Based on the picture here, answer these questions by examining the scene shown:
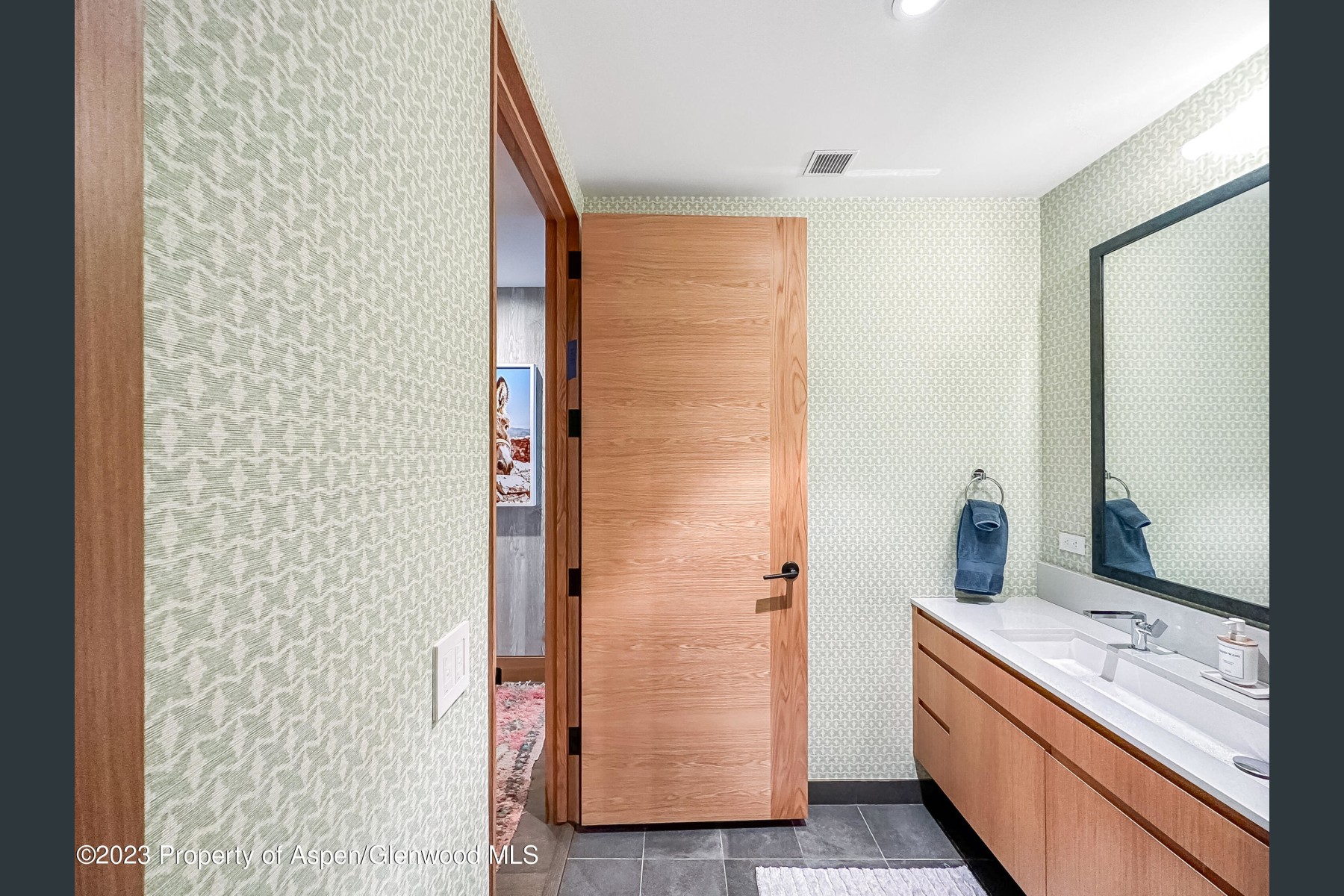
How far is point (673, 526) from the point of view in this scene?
7.70ft

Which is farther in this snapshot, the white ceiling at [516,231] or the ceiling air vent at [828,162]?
the white ceiling at [516,231]

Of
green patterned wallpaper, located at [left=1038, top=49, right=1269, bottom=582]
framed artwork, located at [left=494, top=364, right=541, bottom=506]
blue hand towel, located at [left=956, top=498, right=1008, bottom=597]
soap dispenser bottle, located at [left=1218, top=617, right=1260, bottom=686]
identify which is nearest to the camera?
soap dispenser bottle, located at [left=1218, top=617, right=1260, bottom=686]

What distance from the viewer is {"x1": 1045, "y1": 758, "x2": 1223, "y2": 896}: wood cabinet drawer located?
50.8 inches

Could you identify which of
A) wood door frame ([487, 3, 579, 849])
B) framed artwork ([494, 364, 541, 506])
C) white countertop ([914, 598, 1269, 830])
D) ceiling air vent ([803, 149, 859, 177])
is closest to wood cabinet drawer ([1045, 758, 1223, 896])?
white countertop ([914, 598, 1269, 830])

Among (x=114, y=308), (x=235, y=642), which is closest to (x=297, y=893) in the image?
(x=235, y=642)

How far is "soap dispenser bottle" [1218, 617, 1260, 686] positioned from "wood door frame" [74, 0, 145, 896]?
217 cm

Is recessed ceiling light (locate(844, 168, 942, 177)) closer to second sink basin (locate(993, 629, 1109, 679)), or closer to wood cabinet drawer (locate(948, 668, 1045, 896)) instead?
second sink basin (locate(993, 629, 1109, 679))

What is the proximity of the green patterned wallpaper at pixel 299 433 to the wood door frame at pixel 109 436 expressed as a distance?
1 centimetres

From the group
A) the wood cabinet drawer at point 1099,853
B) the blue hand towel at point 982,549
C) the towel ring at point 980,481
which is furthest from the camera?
the towel ring at point 980,481

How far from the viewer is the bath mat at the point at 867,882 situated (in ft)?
6.65

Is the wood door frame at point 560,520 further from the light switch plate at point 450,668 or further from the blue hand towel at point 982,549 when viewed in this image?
the blue hand towel at point 982,549

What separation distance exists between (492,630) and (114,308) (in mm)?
1004

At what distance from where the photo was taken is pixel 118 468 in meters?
0.38

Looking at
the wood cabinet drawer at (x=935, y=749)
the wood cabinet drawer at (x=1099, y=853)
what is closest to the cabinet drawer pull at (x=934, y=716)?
the wood cabinet drawer at (x=935, y=749)
